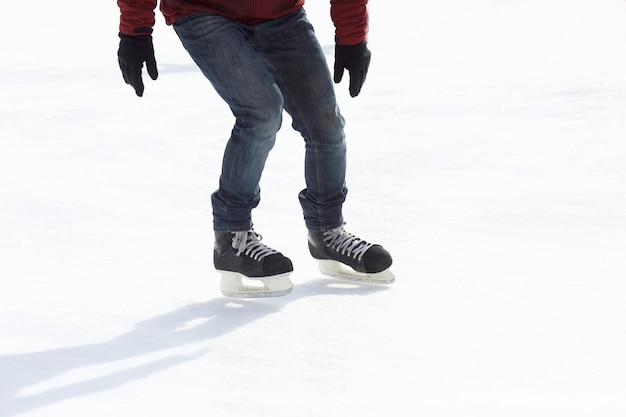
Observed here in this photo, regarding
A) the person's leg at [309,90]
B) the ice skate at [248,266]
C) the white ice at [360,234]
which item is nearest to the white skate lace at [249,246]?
the ice skate at [248,266]

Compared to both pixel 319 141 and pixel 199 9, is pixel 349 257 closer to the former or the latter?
pixel 319 141

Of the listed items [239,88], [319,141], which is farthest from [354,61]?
[239,88]

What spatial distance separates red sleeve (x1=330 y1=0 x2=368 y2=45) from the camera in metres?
3.25

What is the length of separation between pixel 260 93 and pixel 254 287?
57cm

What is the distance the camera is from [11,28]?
30.5 feet

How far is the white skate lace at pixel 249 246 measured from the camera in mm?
3297

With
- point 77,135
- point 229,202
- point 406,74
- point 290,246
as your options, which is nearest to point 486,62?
point 406,74

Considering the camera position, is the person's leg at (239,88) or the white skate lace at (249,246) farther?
the white skate lace at (249,246)

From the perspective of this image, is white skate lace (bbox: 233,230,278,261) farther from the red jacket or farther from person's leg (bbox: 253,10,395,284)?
the red jacket

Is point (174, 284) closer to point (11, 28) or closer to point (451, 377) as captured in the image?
point (451, 377)

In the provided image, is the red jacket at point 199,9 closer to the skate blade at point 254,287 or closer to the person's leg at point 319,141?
the person's leg at point 319,141

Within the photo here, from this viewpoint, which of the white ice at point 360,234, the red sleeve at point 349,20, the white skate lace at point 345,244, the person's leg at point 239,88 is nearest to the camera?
the white ice at point 360,234

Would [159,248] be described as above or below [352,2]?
below

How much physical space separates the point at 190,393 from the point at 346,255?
3.18 ft
